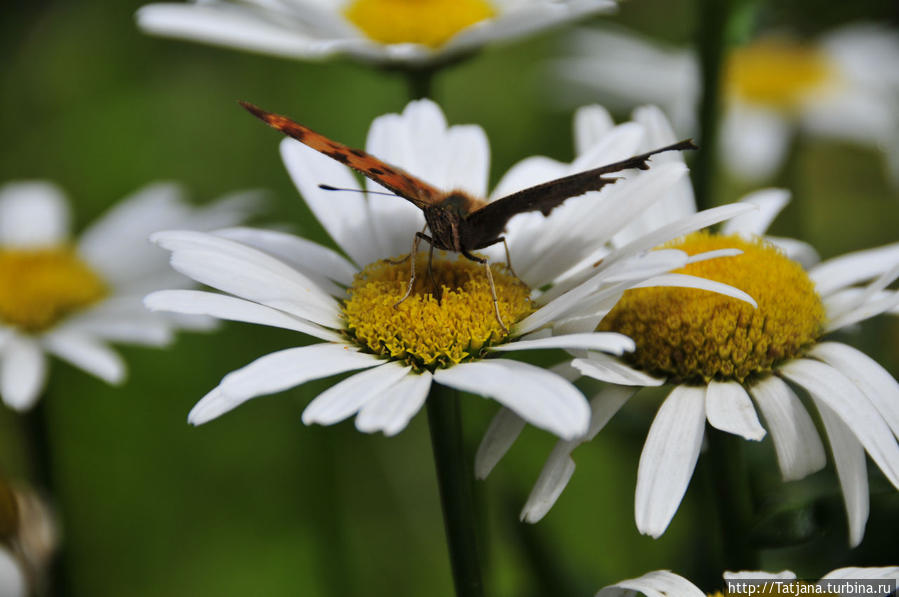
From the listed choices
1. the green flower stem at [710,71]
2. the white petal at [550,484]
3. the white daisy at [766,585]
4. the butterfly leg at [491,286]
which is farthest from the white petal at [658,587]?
the green flower stem at [710,71]

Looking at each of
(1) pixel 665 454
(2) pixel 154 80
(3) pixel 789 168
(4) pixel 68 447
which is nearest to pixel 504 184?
(1) pixel 665 454

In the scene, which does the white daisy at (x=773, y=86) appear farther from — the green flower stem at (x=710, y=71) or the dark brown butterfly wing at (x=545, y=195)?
the dark brown butterfly wing at (x=545, y=195)

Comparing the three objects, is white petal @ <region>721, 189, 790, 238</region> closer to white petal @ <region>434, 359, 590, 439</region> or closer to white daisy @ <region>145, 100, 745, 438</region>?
white daisy @ <region>145, 100, 745, 438</region>

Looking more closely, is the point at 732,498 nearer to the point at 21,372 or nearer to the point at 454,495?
the point at 454,495

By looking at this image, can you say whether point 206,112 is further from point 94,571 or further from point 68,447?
point 94,571

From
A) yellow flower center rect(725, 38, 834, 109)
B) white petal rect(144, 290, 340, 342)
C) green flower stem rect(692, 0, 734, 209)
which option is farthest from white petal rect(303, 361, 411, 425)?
yellow flower center rect(725, 38, 834, 109)

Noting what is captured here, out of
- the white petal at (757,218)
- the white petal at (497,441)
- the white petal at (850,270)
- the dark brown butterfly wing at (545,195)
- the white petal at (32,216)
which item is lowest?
the white petal at (497,441)
